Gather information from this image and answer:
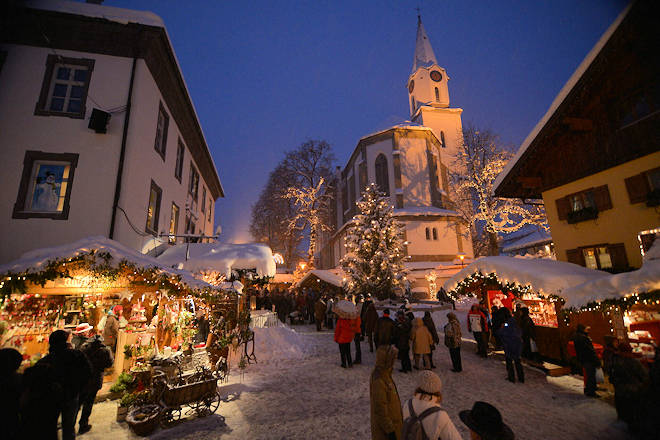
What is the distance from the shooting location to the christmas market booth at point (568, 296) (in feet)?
22.4

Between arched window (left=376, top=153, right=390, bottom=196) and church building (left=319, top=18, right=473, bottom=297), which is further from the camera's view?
arched window (left=376, top=153, right=390, bottom=196)

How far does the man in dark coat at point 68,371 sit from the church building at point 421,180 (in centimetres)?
2464

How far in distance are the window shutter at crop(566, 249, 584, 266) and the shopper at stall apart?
51.3ft

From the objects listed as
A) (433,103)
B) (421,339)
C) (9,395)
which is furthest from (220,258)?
(433,103)

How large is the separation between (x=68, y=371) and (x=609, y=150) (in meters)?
16.0

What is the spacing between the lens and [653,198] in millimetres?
9039

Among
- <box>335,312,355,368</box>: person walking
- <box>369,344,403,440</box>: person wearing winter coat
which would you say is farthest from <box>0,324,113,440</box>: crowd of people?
<box>335,312,355,368</box>: person walking

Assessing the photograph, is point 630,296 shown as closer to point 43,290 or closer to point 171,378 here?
point 171,378

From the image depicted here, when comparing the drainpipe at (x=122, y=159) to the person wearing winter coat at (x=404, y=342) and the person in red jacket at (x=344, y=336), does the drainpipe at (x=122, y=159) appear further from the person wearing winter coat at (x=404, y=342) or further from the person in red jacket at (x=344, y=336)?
the person wearing winter coat at (x=404, y=342)

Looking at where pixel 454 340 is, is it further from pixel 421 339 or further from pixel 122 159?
pixel 122 159

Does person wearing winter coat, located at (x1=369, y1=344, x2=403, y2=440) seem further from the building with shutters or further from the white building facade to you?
the building with shutters

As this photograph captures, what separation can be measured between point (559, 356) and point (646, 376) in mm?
4789

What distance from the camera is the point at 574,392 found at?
7.27m

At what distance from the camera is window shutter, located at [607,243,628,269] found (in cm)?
984
